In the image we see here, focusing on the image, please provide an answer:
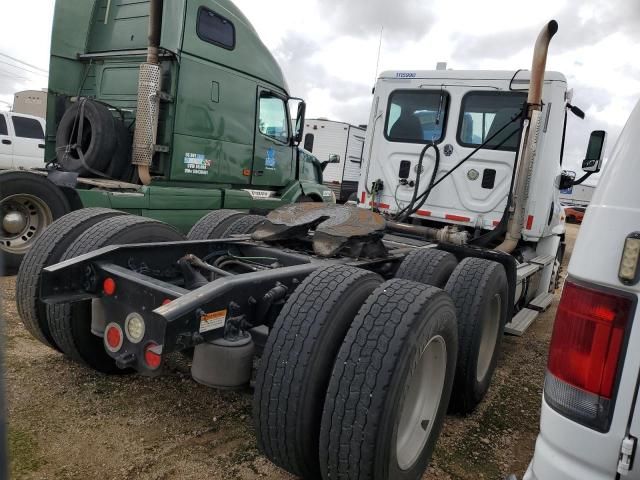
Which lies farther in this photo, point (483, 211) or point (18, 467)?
point (483, 211)

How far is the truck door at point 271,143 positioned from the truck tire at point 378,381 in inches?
252

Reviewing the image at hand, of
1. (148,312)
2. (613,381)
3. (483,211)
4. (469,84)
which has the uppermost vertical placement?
(469,84)

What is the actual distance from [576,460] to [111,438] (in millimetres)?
2370

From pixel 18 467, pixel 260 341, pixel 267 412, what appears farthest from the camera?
pixel 260 341

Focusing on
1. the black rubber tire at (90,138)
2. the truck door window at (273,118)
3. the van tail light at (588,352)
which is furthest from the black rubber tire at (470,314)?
the truck door window at (273,118)

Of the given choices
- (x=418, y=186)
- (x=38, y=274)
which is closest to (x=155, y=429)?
(x=38, y=274)

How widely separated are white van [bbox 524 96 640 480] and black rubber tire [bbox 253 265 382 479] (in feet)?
3.08

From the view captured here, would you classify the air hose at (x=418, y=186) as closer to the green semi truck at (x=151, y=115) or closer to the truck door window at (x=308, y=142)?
the green semi truck at (x=151, y=115)

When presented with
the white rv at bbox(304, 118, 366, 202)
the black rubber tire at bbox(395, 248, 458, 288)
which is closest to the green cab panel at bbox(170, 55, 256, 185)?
the black rubber tire at bbox(395, 248, 458, 288)

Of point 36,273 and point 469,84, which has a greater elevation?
point 469,84

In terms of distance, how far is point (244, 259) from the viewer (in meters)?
3.72

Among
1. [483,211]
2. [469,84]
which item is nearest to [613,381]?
[483,211]

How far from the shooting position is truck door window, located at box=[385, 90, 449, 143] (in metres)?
5.47

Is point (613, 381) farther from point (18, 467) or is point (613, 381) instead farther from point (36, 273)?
point (36, 273)
